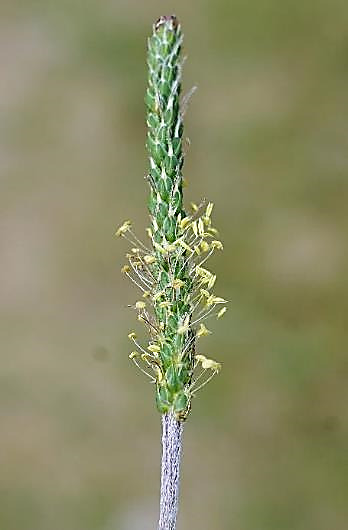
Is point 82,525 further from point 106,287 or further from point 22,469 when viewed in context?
point 106,287

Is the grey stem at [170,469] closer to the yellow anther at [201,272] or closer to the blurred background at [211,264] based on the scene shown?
the yellow anther at [201,272]

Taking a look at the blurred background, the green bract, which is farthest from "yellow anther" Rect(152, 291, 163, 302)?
the blurred background

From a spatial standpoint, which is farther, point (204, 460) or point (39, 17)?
point (39, 17)

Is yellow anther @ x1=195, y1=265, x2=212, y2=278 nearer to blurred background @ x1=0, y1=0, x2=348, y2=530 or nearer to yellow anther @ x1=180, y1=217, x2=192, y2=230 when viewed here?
yellow anther @ x1=180, y1=217, x2=192, y2=230

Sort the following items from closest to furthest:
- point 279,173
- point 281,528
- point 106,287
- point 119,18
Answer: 1. point 281,528
2. point 106,287
3. point 279,173
4. point 119,18

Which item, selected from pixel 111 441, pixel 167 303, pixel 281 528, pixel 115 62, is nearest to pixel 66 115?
pixel 115 62

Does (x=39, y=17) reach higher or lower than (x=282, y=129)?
higher

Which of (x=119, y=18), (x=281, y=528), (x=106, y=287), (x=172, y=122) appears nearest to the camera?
(x=172, y=122)
